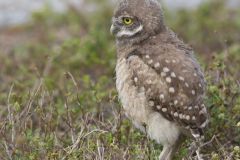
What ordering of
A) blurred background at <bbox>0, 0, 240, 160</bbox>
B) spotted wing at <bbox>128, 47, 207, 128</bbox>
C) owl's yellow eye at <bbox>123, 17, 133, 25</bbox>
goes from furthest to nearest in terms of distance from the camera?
owl's yellow eye at <bbox>123, 17, 133, 25</bbox>, blurred background at <bbox>0, 0, 240, 160</bbox>, spotted wing at <bbox>128, 47, 207, 128</bbox>

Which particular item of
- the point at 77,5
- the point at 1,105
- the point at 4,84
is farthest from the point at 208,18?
the point at 1,105

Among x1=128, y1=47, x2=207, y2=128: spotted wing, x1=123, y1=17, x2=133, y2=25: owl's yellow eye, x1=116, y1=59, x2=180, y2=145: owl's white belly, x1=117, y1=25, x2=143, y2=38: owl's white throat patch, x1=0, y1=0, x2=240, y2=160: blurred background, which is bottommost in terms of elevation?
x1=0, y1=0, x2=240, y2=160: blurred background

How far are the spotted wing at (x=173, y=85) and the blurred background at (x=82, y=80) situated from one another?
26cm

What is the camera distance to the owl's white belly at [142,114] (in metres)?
6.09

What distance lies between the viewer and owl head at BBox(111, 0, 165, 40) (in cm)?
658

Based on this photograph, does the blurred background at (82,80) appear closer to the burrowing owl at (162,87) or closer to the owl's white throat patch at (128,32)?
the burrowing owl at (162,87)

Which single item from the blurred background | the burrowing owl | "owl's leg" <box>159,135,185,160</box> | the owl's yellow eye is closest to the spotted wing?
the burrowing owl

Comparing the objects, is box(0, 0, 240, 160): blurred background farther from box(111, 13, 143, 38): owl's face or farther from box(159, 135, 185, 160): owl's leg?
box(111, 13, 143, 38): owl's face

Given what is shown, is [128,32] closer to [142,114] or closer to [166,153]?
[142,114]

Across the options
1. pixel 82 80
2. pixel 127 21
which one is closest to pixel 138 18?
pixel 127 21

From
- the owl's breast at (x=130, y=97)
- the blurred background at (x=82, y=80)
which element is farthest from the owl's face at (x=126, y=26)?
the blurred background at (x=82, y=80)

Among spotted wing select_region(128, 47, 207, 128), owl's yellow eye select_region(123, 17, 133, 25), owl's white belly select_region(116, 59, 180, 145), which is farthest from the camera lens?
owl's yellow eye select_region(123, 17, 133, 25)

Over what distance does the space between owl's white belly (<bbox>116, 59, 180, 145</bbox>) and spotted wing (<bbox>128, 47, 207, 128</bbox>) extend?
54 millimetres

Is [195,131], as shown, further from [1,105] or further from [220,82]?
[1,105]
